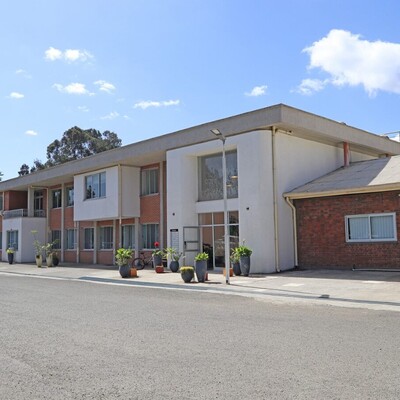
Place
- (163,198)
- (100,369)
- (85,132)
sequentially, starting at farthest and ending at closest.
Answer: (85,132), (163,198), (100,369)

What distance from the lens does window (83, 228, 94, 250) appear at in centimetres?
3228

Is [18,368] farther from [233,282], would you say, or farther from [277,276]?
[277,276]

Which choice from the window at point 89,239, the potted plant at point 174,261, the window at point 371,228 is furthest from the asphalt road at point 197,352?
the window at point 89,239

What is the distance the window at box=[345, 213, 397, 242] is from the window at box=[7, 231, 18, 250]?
2648 cm

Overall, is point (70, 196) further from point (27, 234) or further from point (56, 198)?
point (27, 234)

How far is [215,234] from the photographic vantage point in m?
22.6

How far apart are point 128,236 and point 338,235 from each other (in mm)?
13794

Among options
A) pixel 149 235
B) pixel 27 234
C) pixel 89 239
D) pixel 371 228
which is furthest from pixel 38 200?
pixel 371 228

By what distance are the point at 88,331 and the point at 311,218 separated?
1390 centimetres

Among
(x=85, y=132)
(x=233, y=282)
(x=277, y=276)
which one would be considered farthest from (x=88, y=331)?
(x=85, y=132)

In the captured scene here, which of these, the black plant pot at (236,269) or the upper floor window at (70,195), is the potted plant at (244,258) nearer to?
the black plant pot at (236,269)

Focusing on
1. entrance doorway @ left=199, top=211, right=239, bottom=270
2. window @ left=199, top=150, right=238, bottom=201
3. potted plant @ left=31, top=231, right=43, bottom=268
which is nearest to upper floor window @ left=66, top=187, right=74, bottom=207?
potted plant @ left=31, top=231, right=43, bottom=268

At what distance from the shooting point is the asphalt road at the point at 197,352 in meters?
5.02

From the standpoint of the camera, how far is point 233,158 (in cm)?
2159
